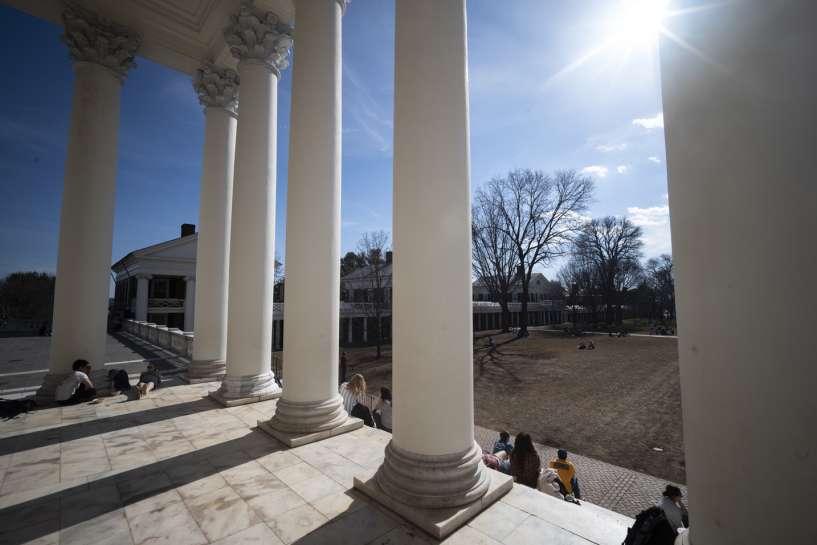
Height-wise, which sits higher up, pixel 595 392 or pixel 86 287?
pixel 86 287

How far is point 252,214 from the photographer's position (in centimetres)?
1416

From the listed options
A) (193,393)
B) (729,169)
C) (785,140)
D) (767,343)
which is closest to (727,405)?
(767,343)

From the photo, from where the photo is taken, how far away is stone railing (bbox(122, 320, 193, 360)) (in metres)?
26.6

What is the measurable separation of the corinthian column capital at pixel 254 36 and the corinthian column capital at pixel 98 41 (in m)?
5.89

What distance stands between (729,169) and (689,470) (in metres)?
3.38

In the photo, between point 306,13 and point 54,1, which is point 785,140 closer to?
point 306,13

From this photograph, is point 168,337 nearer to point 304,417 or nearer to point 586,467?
point 304,417

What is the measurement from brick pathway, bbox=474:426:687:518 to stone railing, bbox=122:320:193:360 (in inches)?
992

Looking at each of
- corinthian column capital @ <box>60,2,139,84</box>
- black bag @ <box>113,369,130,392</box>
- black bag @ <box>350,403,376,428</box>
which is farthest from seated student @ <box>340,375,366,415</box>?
corinthian column capital @ <box>60,2,139,84</box>

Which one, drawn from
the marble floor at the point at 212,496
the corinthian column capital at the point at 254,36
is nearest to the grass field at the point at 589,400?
the marble floor at the point at 212,496

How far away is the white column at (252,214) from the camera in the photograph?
46.3 ft

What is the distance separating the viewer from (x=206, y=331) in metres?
17.8

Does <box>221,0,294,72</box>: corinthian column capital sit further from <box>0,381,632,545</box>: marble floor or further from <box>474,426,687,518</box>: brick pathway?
<box>474,426,687,518</box>: brick pathway

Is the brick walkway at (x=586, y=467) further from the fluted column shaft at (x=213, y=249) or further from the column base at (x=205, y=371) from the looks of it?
the fluted column shaft at (x=213, y=249)
